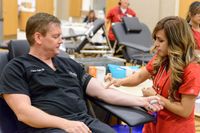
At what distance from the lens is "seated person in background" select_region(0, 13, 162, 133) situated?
6.41 feet

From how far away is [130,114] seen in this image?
80.8 inches

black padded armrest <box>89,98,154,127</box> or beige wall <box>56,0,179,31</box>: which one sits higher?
beige wall <box>56,0,179,31</box>

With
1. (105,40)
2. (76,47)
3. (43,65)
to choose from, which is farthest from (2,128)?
(105,40)

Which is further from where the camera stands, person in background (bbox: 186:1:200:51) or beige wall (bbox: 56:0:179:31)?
beige wall (bbox: 56:0:179:31)

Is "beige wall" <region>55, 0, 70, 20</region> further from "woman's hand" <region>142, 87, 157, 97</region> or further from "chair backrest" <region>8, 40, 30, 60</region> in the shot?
"woman's hand" <region>142, 87, 157, 97</region>

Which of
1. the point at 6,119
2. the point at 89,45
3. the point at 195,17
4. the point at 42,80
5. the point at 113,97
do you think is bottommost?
the point at 89,45

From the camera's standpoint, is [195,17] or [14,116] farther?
[195,17]

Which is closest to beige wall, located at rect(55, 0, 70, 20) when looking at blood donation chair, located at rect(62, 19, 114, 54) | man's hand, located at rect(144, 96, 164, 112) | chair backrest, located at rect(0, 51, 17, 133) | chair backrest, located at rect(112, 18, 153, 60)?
blood donation chair, located at rect(62, 19, 114, 54)

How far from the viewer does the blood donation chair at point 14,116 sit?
6.55 ft

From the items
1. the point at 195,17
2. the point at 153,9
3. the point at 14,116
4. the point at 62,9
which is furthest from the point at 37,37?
the point at 62,9

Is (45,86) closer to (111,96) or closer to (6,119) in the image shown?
(6,119)

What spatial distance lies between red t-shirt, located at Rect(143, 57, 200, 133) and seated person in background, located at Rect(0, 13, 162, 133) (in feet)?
0.29

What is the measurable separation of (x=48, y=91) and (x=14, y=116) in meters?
0.23

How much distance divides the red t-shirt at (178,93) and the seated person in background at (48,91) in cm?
9
